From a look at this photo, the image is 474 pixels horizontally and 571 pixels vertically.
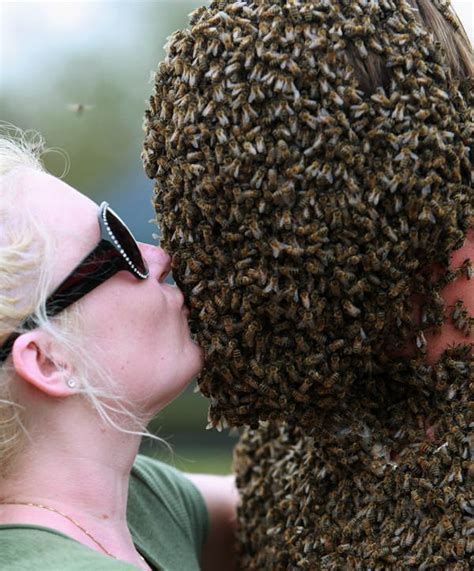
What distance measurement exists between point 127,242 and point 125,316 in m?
0.30

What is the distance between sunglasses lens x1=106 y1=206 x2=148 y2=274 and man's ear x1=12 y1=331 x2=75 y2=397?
46 cm

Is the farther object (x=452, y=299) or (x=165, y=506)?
(x=165, y=506)

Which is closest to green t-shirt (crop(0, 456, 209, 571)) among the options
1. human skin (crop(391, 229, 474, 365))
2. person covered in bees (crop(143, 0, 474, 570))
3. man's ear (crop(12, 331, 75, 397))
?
man's ear (crop(12, 331, 75, 397))

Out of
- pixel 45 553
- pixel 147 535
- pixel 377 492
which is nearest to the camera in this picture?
pixel 45 553

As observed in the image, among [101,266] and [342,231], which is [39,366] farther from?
[342,231]

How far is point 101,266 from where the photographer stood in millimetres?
3033

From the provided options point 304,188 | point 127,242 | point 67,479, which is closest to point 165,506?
point 67,479

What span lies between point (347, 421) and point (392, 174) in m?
1.10

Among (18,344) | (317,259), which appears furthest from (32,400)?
(317,259)

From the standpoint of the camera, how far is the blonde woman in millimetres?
2879

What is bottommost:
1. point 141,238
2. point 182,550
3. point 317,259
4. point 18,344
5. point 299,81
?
point 141,238

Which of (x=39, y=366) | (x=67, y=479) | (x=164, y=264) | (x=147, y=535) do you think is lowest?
(x=147, y=535)

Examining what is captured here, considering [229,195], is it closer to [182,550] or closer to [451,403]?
[451,403]

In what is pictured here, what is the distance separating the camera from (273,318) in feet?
9.50
